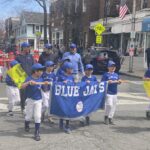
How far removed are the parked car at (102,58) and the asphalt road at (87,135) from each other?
44.5 ft

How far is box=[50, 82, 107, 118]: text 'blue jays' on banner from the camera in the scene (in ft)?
28.7

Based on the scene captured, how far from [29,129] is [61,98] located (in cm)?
90

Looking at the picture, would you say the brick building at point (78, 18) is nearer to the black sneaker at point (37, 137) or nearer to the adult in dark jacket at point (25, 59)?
the adult in dark jacket at point (25, 59)

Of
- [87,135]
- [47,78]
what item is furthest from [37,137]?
[47,78]

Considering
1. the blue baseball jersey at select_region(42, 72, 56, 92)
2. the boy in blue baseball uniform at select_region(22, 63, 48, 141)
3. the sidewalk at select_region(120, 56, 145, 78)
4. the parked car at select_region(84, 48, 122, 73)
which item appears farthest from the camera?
the sidewalk at select_region(120, 56, 145, 78)

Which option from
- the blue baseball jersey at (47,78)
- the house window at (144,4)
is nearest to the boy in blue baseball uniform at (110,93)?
the blue baseball jersey at (47,78)

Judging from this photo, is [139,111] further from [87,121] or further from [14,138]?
[14,138]

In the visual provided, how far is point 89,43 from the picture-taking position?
50.2 meters

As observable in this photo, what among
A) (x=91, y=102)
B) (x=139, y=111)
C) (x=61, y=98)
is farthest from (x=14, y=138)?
(x=139, y=111)

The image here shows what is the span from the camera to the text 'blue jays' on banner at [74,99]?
8.73 meters

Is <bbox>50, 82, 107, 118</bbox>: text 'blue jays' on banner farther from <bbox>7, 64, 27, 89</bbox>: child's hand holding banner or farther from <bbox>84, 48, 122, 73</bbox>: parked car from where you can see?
<bbox>84, 48, 122, 73</bbox>: parked car

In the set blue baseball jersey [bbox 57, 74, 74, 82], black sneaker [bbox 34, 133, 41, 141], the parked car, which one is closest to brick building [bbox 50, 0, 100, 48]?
the parked car

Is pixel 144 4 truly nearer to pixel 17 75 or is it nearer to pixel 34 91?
pixel 17 75

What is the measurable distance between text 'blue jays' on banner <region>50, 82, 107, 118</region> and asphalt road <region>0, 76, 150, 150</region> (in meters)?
0.40
